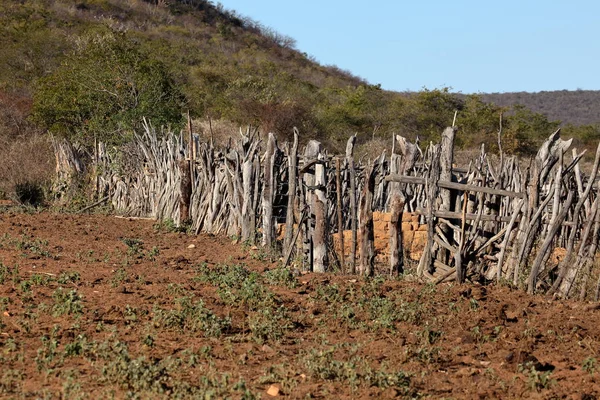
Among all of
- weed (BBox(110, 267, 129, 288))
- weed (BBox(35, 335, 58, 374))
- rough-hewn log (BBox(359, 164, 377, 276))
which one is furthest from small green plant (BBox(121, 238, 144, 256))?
weed (BBox(35, 335, 58, 374))

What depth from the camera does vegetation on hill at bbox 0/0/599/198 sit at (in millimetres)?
17969

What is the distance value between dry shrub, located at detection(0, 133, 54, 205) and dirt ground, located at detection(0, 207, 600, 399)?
781 centimetres

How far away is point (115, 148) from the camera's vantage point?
1481cm

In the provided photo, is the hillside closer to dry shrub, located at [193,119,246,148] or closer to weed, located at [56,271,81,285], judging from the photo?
dry shrub, located at [193,119,246,148]

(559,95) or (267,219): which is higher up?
(559,95)

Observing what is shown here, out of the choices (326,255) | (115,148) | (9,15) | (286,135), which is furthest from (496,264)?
(9,15)

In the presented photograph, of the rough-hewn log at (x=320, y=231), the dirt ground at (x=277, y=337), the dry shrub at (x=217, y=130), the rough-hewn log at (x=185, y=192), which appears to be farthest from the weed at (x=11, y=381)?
the dry shrub at (x=217, y=130)

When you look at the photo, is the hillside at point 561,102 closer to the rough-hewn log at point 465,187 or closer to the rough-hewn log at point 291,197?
the rough-hewn log at point 291,197

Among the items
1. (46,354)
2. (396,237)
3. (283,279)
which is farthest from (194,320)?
(396,237)

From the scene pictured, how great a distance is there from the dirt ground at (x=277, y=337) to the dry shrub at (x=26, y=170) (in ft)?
25.6

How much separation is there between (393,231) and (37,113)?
13728mm

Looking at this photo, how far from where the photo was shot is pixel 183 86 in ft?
92.6

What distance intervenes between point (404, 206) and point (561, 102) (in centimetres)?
5657

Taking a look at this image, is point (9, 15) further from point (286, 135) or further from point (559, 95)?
point (559, 95)
